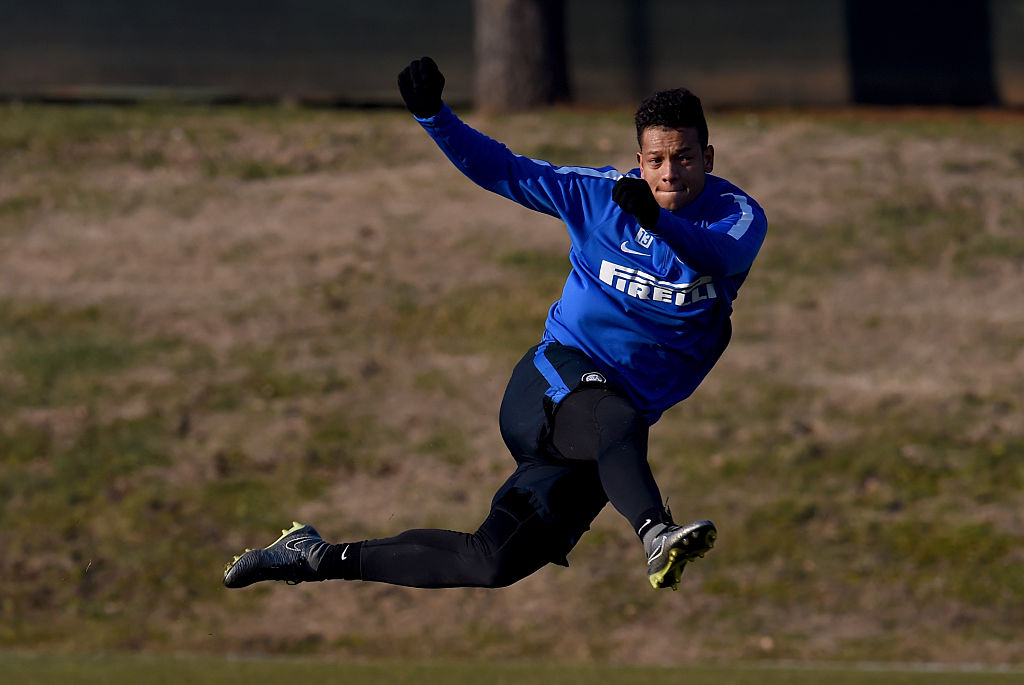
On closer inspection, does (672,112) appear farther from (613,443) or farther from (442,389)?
(442,389)

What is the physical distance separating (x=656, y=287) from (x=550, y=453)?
71cm

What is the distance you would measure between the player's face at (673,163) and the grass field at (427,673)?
5.53m

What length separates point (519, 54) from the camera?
1741cm

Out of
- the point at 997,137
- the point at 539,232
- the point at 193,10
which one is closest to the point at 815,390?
the point at 539,232

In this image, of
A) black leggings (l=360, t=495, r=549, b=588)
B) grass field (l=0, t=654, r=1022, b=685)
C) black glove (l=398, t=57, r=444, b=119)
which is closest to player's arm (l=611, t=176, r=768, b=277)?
black glove (l=398, t=57, r=444, b=119)

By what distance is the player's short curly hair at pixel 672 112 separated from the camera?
5.31m

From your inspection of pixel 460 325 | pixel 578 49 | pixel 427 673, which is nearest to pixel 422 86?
pixel 427 673

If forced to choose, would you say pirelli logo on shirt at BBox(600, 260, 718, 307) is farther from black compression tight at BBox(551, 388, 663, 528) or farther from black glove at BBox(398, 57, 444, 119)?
black glove at BBox(398, 57, 444, 119)

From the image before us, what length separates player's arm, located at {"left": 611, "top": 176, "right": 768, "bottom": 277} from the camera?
16.1ft

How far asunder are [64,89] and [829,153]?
9046 mm

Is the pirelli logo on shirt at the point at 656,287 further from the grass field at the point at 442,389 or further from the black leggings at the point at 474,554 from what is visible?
the grass field at the point at 442,389

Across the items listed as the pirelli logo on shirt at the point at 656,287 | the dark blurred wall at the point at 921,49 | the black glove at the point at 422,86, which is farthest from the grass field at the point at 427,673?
the dark blurred wall at the point at 921,49

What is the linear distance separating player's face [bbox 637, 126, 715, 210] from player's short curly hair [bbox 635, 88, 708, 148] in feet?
0.07

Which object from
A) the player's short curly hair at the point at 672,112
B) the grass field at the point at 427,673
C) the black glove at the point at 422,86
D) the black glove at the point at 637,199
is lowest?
the grass field at the point at 427,673
